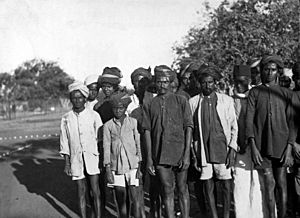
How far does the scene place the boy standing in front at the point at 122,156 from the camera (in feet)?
19.2

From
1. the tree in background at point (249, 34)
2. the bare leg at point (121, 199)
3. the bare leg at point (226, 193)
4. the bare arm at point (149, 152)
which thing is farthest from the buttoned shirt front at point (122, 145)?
the tree in background at point (249, 34)

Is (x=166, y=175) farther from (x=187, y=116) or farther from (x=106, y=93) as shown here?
(x=106, y=93)

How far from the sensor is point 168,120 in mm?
5453

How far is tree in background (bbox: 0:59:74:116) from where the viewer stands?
63.3 m

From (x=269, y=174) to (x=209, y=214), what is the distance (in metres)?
0.89

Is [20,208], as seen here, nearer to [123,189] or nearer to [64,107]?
[123,189]

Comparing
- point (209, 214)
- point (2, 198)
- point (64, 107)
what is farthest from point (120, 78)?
point (64, 107)

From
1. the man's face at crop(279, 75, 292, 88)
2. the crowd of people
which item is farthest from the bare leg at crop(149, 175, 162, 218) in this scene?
the man's face at crop(279, 75, 292, 88)

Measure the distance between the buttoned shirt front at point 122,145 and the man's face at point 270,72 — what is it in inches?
69.1

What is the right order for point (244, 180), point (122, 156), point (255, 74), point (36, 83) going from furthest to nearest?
point (36, 83), point (255, 74), point (122, 156), point (244, 180)

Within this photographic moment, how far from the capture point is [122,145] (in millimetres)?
5859

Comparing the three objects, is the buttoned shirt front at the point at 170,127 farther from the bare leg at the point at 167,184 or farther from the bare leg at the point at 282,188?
the bare leg at the point at 282,188

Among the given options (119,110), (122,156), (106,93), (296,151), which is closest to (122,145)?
(122,156)

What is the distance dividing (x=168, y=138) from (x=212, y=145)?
529 mm
